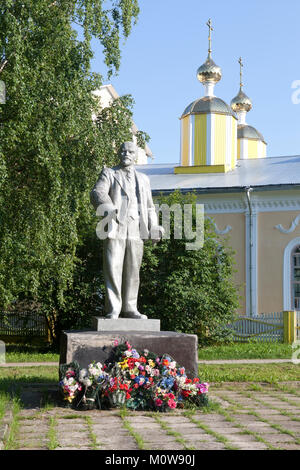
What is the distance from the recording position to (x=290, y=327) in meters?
17.4

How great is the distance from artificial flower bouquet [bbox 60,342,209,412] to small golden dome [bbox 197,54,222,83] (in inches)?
883

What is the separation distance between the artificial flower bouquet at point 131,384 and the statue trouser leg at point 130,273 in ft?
2.70

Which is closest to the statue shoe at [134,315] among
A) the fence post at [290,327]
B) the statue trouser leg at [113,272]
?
the statue trouser leg at [113,272]

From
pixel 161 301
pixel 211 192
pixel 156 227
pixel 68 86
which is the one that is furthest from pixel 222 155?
pixel 156 227

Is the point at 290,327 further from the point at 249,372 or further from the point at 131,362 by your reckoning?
the point at 131,362

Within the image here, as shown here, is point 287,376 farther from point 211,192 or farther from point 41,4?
point 211,192

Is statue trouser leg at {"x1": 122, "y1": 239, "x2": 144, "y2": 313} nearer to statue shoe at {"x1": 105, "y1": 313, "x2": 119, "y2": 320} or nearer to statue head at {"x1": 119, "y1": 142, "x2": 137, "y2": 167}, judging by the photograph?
statue shoe at {"x1": 105, "y1": 313, "x2": 119, "y2": 320}

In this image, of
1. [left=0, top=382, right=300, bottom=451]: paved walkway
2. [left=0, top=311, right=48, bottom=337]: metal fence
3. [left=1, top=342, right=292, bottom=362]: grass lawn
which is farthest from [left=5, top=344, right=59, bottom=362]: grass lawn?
[left=0, top=382, right=300, bottom=451]: paved walkway

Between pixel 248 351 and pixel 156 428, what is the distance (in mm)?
9860

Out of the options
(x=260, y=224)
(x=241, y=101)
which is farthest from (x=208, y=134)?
(x=241, y=101)

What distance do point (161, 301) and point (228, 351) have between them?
2035mm

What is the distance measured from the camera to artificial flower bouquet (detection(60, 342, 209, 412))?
21.7 ft

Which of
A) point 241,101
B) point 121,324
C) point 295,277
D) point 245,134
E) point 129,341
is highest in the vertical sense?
point 241,101

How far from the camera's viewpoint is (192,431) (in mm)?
5582
